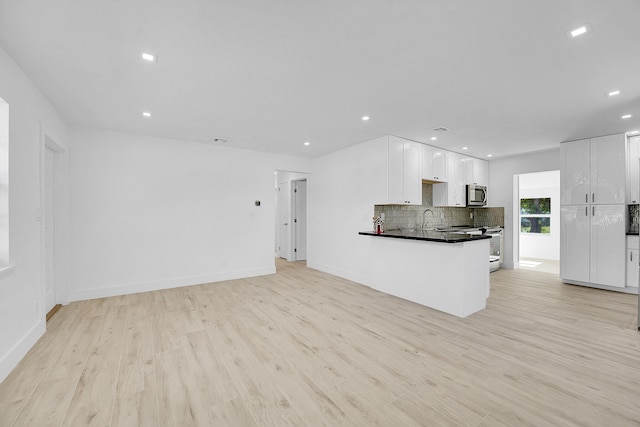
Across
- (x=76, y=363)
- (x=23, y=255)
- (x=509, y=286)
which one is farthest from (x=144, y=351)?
(x=509, y=286)

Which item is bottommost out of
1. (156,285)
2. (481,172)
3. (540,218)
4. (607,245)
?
(156,285)

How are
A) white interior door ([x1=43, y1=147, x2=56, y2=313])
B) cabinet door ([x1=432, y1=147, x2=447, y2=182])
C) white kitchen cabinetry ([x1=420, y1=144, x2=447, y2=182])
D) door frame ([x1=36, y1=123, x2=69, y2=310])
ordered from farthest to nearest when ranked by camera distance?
1. cabinet door ([x1=432, y1=147, x2=447, y2=182])
2. white kitchen cabinetry ([x1=420, y1=144, x2=447, y2=182])
3. door frame ([x1=36, y1=123, x2=69, y2=310])
4. white interior door ([x1=43, y1=147, x2=56, y2=313])

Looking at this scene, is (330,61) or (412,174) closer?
(330,61)

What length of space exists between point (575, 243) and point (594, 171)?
133cm

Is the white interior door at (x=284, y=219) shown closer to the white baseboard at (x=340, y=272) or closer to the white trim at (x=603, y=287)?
the white baseboard at (x=340, y=272)

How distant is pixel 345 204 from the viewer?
5.61 metres

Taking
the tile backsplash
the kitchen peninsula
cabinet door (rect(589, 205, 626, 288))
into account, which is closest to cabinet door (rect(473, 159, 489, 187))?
the tile backsplash

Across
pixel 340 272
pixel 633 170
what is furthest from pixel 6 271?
pixel 633 170

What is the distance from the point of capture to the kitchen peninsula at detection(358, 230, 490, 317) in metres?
3.46

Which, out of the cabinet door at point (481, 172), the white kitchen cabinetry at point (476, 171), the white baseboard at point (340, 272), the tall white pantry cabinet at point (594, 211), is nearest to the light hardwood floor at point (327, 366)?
the tall white pantry cabinet at point (594, 211)

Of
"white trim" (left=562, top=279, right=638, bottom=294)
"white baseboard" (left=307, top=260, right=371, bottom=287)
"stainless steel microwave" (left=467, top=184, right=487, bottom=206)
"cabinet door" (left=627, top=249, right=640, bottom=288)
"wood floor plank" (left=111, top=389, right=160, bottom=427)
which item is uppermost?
"stainless steel microwave" (left=467, top=184, right=487, bottom=206)

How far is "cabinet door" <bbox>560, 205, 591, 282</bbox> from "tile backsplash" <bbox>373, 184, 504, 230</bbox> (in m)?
1.74

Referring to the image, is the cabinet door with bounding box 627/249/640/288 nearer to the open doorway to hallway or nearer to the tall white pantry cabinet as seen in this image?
the tall white pantry cabinet

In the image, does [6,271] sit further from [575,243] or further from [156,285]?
[575,243]
